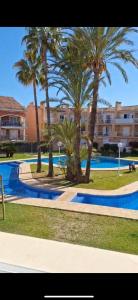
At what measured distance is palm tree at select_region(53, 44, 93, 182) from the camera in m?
16.6

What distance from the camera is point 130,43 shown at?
16.3 m

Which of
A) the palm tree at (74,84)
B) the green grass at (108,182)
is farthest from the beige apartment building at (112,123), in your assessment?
the palm tree at (74,84)

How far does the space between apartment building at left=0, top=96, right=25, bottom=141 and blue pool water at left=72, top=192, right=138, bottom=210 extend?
103ft

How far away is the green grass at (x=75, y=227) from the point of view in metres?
7.29

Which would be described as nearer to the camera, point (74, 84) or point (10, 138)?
point (74, 84)

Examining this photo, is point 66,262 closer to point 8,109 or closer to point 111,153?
point 111,153

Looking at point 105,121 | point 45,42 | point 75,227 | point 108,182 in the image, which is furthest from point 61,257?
point 105,121

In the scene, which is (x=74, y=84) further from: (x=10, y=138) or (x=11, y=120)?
(x=11, y=120)

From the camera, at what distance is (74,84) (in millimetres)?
16672

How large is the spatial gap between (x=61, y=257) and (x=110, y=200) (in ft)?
24.9

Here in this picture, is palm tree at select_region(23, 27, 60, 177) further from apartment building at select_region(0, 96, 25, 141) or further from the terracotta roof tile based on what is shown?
the terracotta roof tile

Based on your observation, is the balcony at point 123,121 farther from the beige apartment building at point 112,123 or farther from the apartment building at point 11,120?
the apartment building at point 11,120

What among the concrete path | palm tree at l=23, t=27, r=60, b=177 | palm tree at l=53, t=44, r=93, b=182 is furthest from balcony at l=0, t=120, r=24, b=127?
the concrete path
